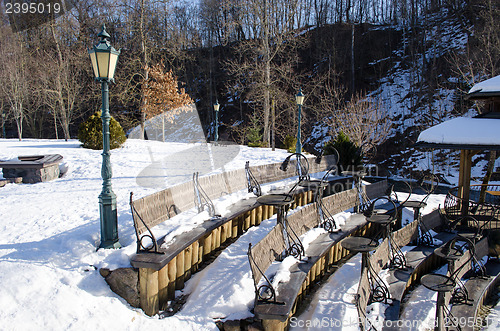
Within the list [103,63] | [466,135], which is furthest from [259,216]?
[466,135]

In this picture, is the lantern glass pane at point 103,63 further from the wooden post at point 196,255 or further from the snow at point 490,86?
the snow at point 490,86

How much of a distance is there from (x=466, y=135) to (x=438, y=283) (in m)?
4.66

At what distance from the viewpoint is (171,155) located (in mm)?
13773

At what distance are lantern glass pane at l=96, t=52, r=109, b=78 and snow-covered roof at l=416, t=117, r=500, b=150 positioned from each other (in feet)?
22.0

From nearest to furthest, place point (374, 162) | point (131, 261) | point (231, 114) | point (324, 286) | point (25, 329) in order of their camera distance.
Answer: point (25, 329) → point (131, 261) → point (324, 286) → point (374, 162) → point (231, 114)

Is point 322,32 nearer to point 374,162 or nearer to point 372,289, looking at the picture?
point 374,162

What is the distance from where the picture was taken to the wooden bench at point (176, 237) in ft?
11.9

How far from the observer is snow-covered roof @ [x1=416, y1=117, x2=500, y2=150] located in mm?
6727

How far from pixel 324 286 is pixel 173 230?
93.4 inches

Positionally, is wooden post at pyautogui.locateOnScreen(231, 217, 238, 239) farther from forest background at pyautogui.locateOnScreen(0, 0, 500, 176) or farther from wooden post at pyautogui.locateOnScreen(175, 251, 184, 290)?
forest background at pyautogui.locateOnScreen(0, 0, 500, 176)

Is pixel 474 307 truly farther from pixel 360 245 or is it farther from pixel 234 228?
pixel 234 228

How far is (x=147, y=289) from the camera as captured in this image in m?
3.62

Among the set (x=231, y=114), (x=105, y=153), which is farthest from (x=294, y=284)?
(x=231, y=114)

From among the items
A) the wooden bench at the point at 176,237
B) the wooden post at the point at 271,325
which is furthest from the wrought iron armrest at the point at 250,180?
the wooden post at the point at 271,325
